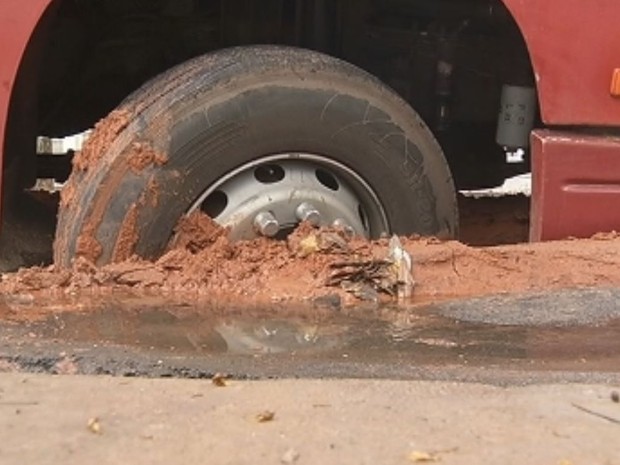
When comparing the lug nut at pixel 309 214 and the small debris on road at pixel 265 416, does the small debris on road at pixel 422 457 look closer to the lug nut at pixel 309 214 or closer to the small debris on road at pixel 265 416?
the small debris on road at pixel 265 416

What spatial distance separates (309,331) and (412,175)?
0.97m

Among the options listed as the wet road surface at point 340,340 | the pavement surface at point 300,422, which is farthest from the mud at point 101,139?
the pavement surface at point 300,422

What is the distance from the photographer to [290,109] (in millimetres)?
4352

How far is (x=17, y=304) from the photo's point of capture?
158 inches

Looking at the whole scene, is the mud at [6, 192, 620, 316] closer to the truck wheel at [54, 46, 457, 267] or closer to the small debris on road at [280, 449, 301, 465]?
the truck wheel at [54, 46, 457, 267]

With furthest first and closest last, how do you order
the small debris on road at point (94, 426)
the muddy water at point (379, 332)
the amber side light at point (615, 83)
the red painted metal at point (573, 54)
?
the amber side light at point (615, 83) < the red painted metal at point (573, 54) < the muddy water at point (379, 332) < the small debris on road at point (94, 426)

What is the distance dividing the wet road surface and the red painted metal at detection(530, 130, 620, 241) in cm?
32

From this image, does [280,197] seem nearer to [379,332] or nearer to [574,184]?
[379,332]

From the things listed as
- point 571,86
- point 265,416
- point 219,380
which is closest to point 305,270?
point 219,380

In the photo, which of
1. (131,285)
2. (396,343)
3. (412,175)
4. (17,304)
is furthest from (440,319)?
Result: (17,304)

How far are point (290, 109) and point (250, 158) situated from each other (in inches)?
9.4

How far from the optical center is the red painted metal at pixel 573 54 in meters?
4.42

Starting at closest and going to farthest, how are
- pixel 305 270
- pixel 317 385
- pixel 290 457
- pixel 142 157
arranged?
pixel 290 457 → pixel 317 385 → pixel 142 157 → pixel 305 270

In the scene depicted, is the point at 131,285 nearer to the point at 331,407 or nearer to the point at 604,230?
the point at 331,407
